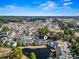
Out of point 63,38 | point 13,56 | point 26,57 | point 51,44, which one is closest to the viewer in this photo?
point 13,56

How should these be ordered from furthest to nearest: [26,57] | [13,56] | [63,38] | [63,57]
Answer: [63,38] → [26,57] → [13,56] → [63,57]

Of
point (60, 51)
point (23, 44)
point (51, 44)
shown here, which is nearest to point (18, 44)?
point (23, 44)

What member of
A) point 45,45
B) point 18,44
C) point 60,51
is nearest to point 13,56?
point 60,51

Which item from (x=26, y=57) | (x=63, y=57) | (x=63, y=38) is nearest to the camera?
(x=63, y=57)

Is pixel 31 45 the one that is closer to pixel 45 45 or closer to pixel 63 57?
pixel 45 45

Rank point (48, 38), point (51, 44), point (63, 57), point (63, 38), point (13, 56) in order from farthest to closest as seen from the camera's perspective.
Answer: point (48, 38), point (63, 38), point (51, 44), point (13, 56), point (63, 57)

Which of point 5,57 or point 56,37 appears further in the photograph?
point 56,37

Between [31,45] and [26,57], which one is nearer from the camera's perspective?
[26,57]

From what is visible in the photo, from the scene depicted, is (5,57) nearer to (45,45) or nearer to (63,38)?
(45,45)

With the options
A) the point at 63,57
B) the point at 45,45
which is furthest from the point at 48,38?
the point at 63,57
